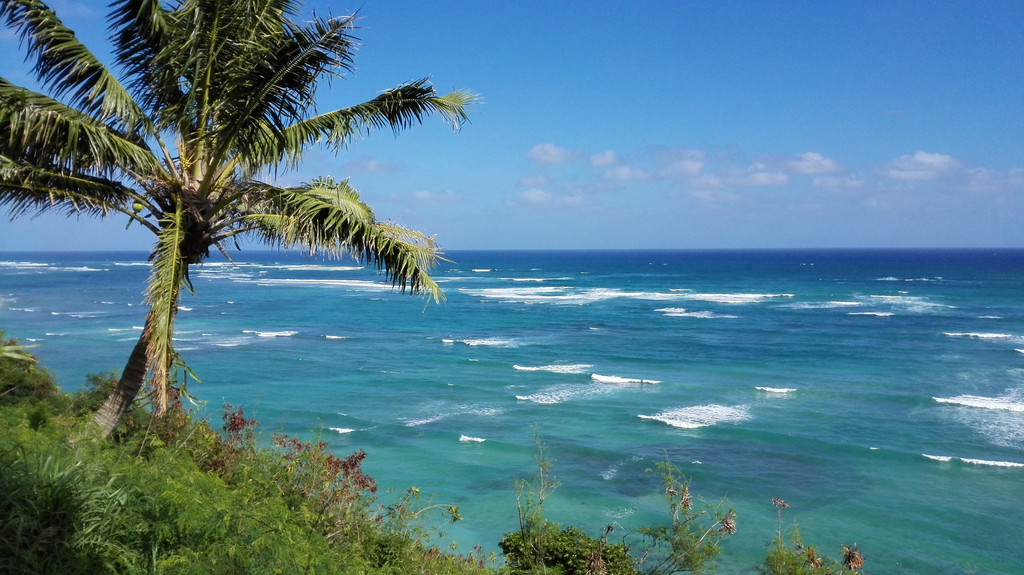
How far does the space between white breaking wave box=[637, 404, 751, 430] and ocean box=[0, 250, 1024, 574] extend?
0.12m

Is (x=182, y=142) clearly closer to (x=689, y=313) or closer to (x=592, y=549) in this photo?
(x=592, y=549)

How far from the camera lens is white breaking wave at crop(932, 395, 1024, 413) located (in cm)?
2406

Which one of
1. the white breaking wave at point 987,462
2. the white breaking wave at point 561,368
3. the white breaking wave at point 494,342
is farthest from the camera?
the white breaking wave at point 494,342

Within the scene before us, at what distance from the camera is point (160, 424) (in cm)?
764

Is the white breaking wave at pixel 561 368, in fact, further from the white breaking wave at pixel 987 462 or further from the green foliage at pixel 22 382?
the green foliage at pixel 22 382

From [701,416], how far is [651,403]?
2161 mm

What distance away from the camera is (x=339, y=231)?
22.6ft

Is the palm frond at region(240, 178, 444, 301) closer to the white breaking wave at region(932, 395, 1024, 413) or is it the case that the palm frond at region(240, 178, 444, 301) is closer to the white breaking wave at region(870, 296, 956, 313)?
the white breaking wave at region(932, 395, 1024, 413)

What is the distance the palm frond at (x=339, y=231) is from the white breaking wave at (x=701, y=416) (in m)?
16.3

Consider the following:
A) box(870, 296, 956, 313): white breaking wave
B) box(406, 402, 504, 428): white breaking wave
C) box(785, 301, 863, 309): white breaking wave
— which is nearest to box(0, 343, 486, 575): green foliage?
box(406, 402, 504, 428): white breaking wave

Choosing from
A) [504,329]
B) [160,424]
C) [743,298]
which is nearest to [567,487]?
[160,424]

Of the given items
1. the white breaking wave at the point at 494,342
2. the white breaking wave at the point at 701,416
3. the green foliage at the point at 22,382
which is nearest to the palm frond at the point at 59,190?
the green foliage at the point at 22,382

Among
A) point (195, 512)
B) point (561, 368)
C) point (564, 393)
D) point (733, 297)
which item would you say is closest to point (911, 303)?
point (733, 297)

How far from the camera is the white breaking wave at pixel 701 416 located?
22.0 metres
